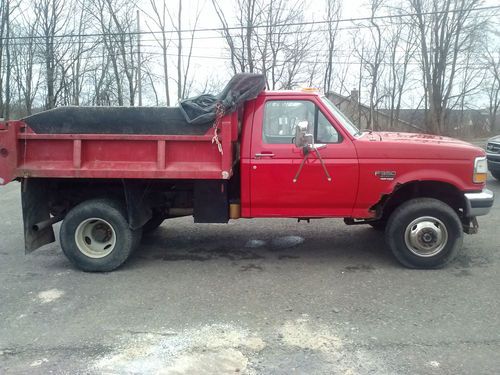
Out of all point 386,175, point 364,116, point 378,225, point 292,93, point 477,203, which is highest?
point 364,116

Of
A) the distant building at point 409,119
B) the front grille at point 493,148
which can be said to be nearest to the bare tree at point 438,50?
the distant building at point 409,119

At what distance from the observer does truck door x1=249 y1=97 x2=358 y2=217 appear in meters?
5.27

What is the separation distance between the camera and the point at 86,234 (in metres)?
5.53

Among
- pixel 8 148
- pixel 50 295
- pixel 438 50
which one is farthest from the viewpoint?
pixel 438 50

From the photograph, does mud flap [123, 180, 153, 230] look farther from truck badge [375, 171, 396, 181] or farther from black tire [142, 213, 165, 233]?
truck badge [375, 171, 396, 181]

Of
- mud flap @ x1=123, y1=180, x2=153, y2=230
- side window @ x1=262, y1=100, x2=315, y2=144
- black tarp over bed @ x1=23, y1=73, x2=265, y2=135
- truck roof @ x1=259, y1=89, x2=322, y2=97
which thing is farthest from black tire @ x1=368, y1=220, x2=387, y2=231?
mud flap @ x1=123, y1=180, x2=153, y2=230

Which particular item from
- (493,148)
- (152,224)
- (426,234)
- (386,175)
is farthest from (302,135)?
(493,148)

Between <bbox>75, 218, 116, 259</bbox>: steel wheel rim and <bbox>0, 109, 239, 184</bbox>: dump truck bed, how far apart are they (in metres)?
0.64

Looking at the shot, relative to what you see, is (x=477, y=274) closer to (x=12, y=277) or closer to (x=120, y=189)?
(x=120, y=189)

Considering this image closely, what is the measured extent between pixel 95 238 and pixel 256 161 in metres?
2.22

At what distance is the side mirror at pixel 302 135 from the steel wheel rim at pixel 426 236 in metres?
1.61

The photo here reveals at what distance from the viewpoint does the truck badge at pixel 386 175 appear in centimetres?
523

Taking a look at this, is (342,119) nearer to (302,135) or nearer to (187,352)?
(302,135)

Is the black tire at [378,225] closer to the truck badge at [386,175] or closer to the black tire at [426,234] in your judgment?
the black tire at [426,234]
